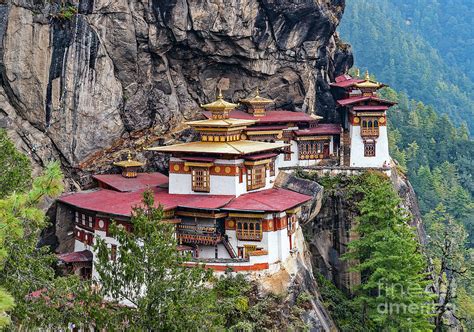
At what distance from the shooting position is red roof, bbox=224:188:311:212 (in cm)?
2892

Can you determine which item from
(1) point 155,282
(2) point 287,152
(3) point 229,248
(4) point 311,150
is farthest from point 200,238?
(4) point 311,150

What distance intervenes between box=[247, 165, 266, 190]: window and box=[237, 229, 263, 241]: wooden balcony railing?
2922mm

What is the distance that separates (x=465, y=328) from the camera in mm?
38094

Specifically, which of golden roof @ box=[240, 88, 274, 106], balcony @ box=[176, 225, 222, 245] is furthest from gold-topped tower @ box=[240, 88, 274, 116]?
balcony @ box=[176, 225, 222, 245]

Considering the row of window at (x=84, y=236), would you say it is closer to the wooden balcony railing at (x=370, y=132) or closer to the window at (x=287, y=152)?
the window at (x=287, y=152)

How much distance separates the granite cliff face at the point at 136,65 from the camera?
105 ft

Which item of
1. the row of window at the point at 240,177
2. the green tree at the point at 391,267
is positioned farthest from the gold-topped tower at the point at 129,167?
the green tree at the point at 391,267

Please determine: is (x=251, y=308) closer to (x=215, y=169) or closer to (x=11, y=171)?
(x=215, y=169)

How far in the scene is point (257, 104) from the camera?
130 ft

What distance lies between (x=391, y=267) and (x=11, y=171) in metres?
15.6

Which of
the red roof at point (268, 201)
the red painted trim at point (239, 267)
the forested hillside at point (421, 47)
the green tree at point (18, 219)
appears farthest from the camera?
the forested hillside at point (421, 47)

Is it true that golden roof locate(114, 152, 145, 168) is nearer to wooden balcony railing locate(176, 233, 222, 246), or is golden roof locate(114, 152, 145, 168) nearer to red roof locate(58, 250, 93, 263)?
red roof locate(58, 250, 93, 263)

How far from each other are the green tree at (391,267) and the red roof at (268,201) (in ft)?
10.5

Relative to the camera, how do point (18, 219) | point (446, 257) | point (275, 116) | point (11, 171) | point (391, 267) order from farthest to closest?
point (275, 116)
point (446, 257)
point (391, 267)
point (11, 171)
point (18, 219)
